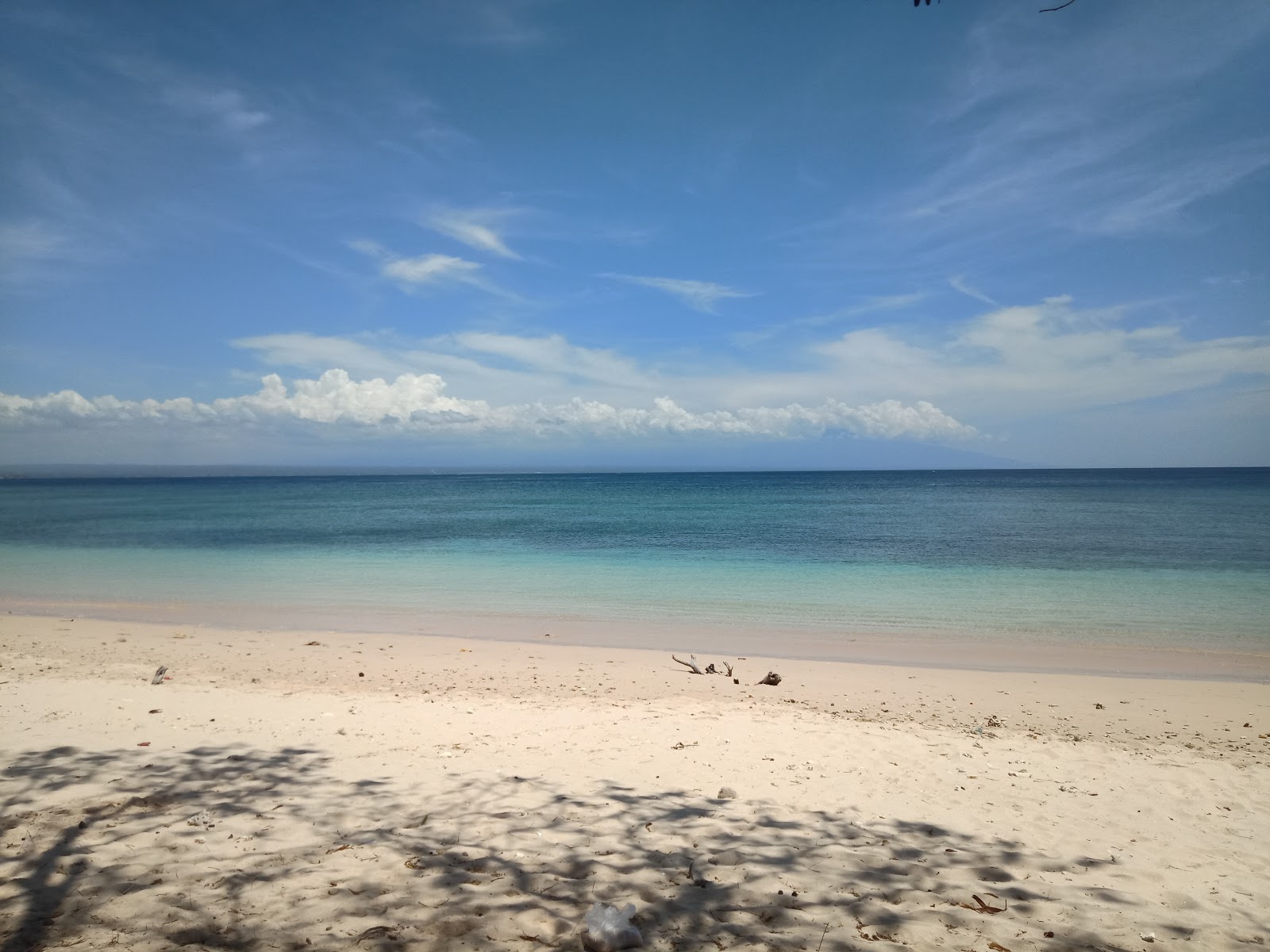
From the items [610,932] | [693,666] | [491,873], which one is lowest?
[693,666]

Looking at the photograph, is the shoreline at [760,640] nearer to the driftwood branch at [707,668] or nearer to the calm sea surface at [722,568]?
the calm sea surface at [722,568]

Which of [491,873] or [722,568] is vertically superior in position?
[491,873]

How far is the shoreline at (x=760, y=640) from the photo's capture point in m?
12.2

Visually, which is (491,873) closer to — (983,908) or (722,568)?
(983,908)

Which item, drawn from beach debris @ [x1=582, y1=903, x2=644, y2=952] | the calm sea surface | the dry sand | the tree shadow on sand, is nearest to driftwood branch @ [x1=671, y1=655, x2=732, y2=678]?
the dry sand

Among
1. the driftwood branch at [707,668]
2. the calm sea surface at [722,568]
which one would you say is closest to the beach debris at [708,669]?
the driftwood branch at [707,668]

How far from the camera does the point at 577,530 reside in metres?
39.3

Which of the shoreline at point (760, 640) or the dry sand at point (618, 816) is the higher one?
the dry sand at point (618, 816)

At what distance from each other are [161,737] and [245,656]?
5293mm

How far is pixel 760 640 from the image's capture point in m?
14.1

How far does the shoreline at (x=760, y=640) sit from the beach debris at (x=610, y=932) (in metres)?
9.37

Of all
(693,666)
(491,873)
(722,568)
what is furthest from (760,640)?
(491,873)

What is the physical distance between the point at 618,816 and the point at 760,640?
30.1 feet

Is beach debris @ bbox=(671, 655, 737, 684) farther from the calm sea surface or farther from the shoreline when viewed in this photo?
the calm sea surface
